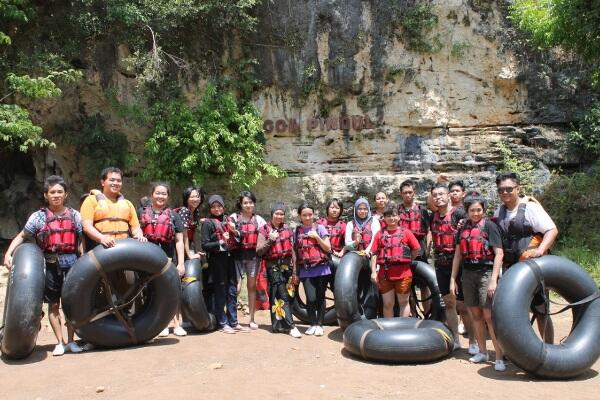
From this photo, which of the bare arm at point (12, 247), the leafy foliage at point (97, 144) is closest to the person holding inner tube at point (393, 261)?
the bare arm at point (12, 247)

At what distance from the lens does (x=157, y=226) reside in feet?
18.5

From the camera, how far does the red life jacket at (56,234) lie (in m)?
5.02

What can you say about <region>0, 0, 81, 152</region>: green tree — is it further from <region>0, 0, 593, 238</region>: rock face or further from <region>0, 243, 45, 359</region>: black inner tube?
<region>0, 243, 45, 359</region>: black inner tube

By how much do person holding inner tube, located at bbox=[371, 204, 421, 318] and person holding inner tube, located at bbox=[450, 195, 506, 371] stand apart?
80 centimetres

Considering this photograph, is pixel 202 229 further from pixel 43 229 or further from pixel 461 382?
pixel 461 382

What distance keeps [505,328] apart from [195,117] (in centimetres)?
816

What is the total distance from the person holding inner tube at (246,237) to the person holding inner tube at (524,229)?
2.61 m

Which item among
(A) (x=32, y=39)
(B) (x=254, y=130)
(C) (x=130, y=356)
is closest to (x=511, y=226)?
(C) (x=130, y=356)

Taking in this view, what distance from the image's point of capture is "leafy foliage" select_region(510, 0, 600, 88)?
28.0 feet

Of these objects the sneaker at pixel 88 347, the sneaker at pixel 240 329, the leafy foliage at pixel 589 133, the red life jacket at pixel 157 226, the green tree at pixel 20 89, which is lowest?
the sneaker at pixel 240 329

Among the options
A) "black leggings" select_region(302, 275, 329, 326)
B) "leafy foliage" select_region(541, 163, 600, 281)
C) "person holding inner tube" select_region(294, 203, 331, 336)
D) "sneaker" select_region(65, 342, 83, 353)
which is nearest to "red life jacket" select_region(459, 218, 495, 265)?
"person holding inner tube" select_region(294, 203, 331, 336)

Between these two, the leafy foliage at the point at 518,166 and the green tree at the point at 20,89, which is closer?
the green tree at the point at 20,89

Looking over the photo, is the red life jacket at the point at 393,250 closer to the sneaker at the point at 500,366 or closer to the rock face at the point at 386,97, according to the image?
the sneaker at the point at 500,366

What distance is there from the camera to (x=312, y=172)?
1191 centimetres
